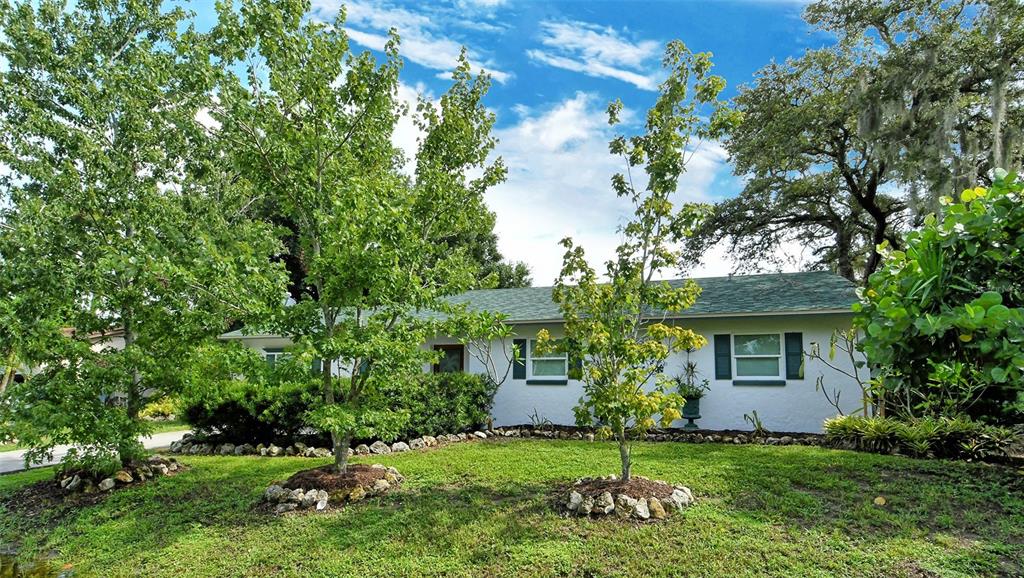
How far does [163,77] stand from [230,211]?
9.88ft

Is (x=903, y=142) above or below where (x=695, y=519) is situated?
above

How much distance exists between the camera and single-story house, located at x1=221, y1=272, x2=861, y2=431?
11.0 metres

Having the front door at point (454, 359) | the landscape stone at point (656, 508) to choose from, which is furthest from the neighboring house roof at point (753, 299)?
the landscape stone at point (656, 508)

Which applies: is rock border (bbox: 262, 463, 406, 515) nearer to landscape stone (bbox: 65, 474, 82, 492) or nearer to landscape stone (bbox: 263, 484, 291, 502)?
landscape stone (bbox: 263, 484, 291, 502)

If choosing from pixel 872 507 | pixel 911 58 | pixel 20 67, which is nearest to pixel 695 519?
Answer: pixel 872 507

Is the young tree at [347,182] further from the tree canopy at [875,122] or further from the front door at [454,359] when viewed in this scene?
the tree canopy at [875,122]

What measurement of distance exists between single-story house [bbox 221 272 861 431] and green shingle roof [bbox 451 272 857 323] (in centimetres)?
2

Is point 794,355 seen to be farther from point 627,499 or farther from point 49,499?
point 49,499

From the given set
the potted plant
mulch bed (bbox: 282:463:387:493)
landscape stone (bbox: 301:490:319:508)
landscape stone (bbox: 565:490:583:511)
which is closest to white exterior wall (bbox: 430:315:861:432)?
the potted plant

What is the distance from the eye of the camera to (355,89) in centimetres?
715

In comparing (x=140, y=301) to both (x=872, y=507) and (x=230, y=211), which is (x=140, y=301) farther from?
(x=872, y=507)

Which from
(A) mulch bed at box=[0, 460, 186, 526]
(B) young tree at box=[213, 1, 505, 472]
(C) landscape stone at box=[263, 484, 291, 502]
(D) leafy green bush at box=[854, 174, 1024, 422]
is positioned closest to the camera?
(D) leafy green bush at box=[854, 174, 1024, 422]

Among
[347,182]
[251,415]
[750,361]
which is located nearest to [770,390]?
[750,361]

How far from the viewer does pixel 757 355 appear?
38.2 feet
